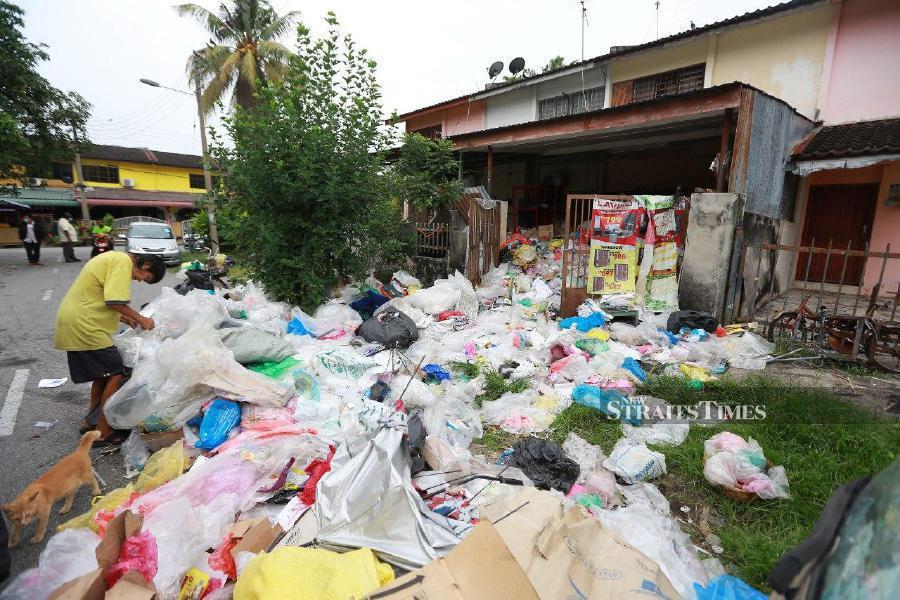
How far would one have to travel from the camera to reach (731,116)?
20.8 feet

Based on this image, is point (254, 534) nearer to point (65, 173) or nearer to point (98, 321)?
point (98, 321)

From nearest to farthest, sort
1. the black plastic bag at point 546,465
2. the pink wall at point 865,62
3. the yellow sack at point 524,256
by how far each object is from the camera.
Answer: the black plastic bag at point 546,465 < the pink wall at point 865,62 < the yellow sack at point 524,256

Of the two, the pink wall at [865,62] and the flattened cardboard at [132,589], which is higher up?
the pink wall at [865,62]

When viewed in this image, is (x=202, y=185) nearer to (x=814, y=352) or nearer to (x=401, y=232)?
(x=401, y=232)

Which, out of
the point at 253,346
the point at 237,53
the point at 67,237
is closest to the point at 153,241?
the point at 67,237

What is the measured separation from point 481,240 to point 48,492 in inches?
275

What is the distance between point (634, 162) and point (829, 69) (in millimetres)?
4121

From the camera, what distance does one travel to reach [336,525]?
1.99 meters

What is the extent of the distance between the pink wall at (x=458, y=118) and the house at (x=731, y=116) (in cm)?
171

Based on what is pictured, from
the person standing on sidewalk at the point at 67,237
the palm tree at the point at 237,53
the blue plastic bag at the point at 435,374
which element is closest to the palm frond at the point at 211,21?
the palm tree at the point at 237,53

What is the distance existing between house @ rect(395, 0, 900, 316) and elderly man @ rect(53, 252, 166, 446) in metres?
4.68

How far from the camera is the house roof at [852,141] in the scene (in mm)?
6348

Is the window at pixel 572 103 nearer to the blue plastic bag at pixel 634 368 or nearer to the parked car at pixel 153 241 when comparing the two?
the blue plastic bag at pixel 634 368

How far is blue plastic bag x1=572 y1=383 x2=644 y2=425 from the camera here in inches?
141
